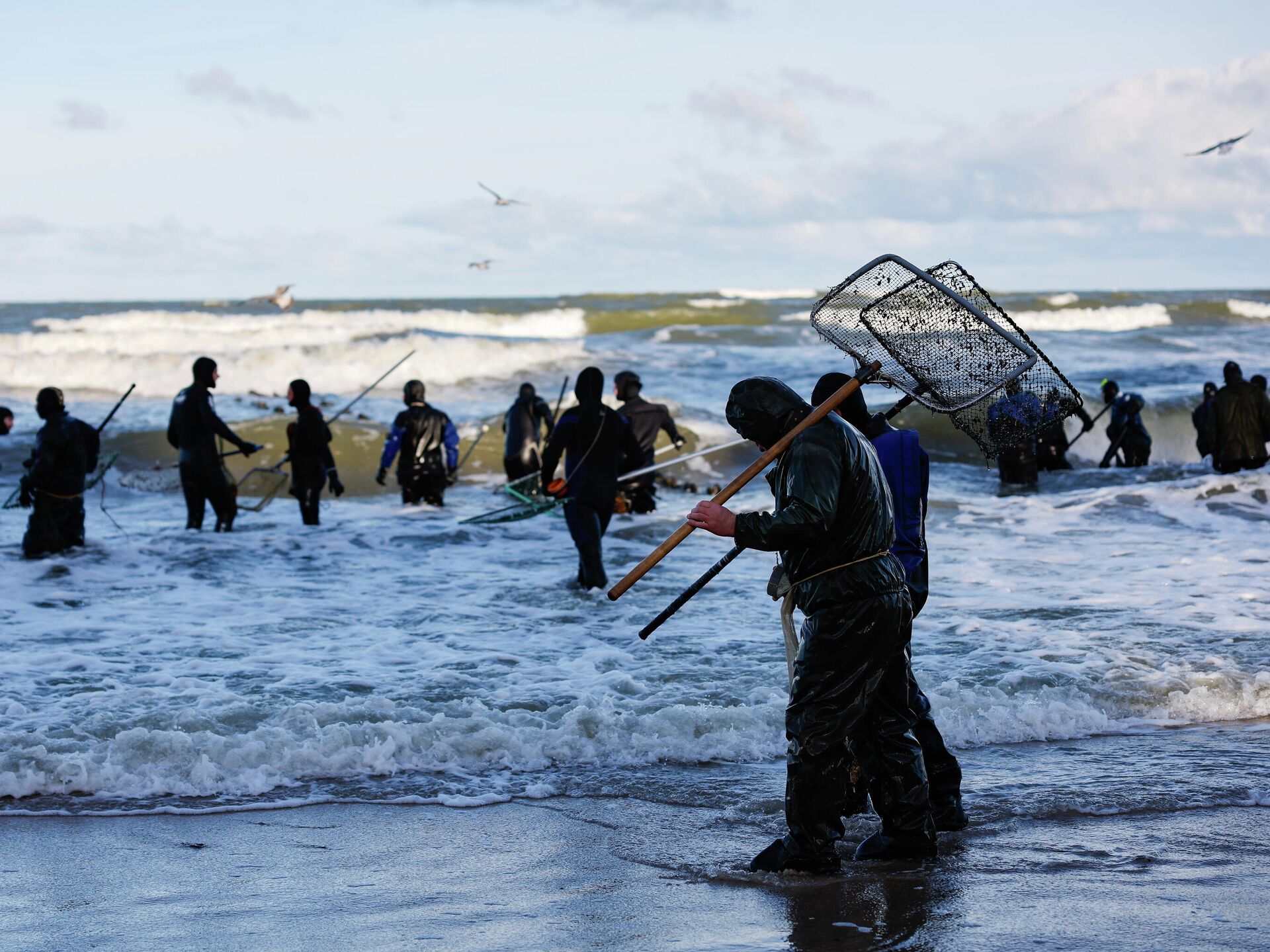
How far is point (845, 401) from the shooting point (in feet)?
16.0

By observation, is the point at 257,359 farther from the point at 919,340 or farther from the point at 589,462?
the point at 919,340

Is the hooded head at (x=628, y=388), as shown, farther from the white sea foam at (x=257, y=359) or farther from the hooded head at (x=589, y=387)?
the white sea foam at (x=257, y=359)

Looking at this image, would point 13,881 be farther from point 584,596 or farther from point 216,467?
point 216,467

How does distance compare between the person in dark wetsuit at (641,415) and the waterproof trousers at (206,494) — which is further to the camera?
the person in dark wetsuit at (641,415)

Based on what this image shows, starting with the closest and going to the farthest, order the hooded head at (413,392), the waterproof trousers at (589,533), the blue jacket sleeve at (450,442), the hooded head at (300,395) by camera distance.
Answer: the waterproof trousers at (589,533) → the hooded head at (300,395) → the hooded head at (413,392) → the blue jacket sleeve at (450,442)

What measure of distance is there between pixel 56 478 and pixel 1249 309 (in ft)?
193

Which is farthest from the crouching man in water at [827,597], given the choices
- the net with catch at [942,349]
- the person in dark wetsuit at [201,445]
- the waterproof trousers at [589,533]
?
the person in dark wetsuit at [201,445]

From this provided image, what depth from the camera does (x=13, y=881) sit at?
14.9ft

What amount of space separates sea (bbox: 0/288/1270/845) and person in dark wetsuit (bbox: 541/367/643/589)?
49cm

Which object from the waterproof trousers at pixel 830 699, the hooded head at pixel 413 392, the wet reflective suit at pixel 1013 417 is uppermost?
the hooded head at pixel 413 392

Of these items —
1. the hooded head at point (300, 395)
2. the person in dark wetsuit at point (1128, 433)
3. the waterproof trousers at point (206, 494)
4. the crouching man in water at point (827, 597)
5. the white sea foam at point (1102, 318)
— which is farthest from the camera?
the white sea foam at point (1102, 318)

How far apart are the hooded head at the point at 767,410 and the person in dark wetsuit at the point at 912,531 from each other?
1.84 feet

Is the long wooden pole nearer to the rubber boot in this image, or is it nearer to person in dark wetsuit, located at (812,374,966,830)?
person in dark wetsuit, located at (812,374,966,830)

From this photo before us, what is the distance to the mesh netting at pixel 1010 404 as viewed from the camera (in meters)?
4.77
